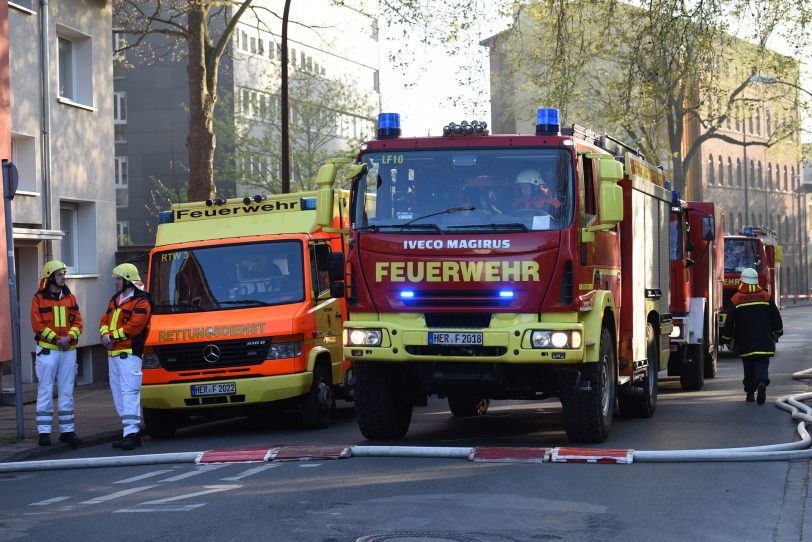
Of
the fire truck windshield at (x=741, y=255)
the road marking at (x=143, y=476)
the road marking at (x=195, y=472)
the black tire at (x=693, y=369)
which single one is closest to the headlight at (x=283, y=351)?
the road marking at (x=195, y=472)

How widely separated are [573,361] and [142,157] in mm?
61570

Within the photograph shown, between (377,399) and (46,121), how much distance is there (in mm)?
12753

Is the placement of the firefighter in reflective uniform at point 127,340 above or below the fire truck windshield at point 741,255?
below

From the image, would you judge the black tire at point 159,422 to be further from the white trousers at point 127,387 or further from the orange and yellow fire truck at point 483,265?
the orange and yellow fire truck at point 483,265

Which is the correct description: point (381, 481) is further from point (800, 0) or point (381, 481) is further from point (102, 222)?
point (102, 222)

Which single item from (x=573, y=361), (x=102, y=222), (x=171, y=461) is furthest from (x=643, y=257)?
(x=102, y=222)

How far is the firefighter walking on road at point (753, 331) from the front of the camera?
1823cm

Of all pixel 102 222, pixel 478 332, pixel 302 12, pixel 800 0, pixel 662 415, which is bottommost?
pixel 662 415

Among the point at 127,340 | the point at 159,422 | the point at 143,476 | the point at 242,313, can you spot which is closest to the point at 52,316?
the point at 127,340

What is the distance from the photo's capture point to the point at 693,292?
22.2m

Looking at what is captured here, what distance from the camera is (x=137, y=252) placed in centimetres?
2806

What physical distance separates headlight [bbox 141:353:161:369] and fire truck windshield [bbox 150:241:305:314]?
25.9 inches

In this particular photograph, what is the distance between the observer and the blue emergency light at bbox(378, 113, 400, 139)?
13242 mm

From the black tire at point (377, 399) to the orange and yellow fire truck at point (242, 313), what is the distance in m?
1.10
